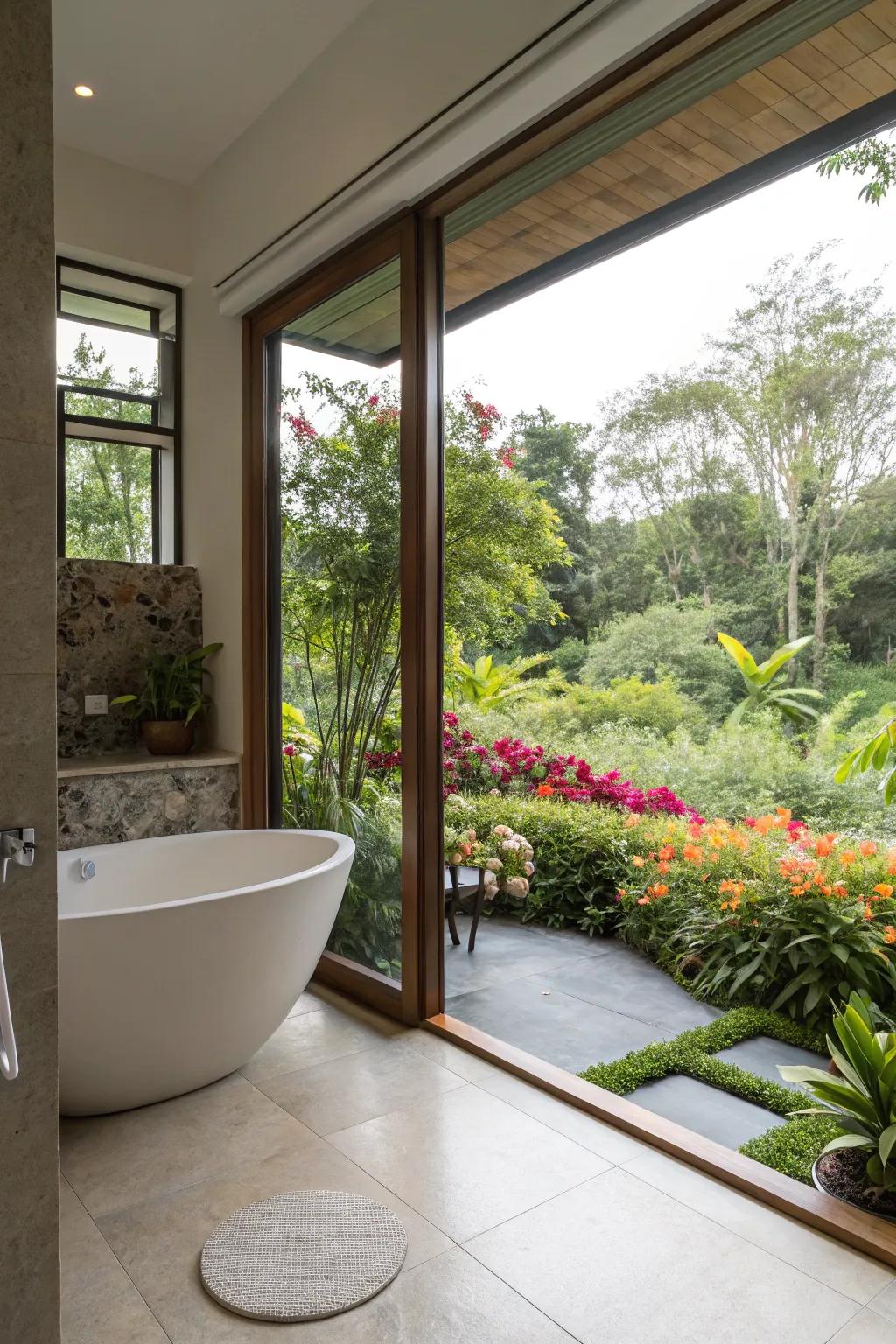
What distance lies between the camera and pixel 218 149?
389cm

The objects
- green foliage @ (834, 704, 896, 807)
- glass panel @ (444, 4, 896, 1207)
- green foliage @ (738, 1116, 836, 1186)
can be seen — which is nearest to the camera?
green foliage @ (738, 1116, 836, 1186)

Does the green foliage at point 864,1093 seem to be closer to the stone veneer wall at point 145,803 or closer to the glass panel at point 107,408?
the stone veneer wall at point 145,803

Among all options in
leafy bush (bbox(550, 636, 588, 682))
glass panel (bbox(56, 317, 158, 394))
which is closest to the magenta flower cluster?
leafy bush (bbox(550, 636, 588, 682))

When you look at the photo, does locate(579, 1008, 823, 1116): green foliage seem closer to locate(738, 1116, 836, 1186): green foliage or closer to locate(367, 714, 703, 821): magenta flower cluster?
locate(738, 1116, 836, 1186): green foliage

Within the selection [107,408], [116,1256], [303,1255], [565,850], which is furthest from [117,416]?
[303,1255]

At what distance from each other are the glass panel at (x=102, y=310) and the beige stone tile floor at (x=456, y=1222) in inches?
131

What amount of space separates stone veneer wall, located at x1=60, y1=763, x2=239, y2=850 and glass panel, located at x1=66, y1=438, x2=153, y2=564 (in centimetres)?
108

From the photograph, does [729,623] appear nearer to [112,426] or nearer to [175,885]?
[175,885]

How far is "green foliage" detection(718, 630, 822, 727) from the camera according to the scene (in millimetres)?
3299

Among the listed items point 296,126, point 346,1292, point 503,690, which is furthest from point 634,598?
point 346,1292

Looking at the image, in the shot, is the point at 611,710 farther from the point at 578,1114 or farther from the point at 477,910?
the point at 578,1114

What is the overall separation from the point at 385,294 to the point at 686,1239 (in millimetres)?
2946

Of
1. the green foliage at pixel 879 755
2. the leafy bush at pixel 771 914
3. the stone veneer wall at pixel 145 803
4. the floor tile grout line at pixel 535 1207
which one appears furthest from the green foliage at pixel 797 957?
the stone veneer wall at pixel 145 803

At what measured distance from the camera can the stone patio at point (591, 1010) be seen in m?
2.57
